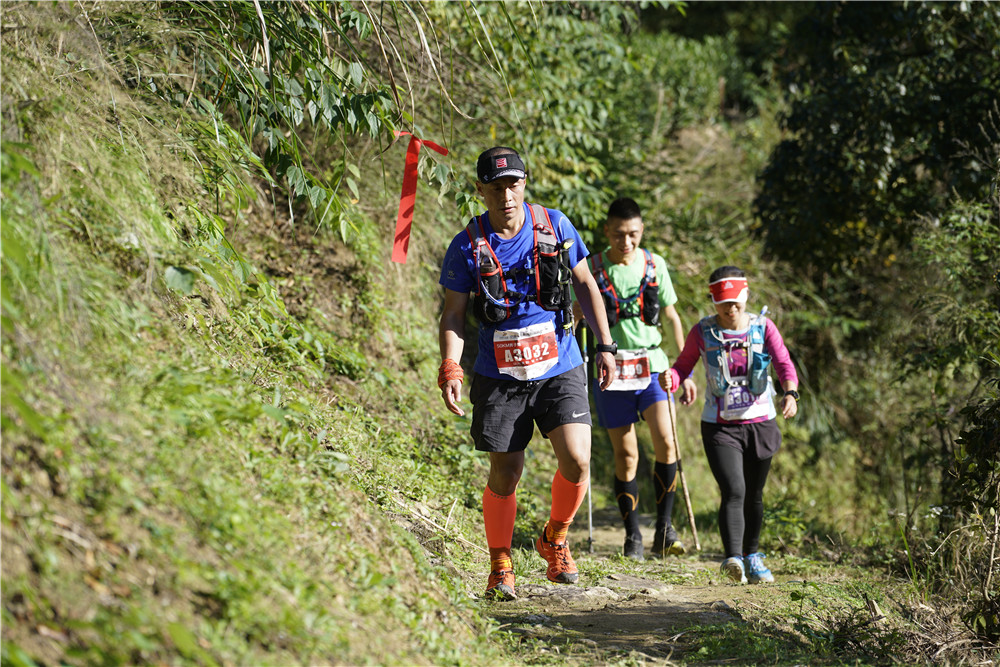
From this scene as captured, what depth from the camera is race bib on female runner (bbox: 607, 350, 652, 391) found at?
5.67 meters

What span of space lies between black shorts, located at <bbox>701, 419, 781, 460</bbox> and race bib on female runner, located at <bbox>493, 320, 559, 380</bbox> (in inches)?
59.9

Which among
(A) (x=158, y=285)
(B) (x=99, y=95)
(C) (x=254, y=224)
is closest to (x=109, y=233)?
(A) (x=158, y=285)

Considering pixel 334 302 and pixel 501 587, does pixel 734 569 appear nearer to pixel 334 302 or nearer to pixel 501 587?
pixel 501 587

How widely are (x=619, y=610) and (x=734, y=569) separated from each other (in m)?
1.02

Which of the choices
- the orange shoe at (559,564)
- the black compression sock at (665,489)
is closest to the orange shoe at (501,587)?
the orange shoe at (559,564)

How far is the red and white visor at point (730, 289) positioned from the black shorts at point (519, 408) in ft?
4.72

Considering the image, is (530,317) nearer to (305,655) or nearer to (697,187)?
(305,655)

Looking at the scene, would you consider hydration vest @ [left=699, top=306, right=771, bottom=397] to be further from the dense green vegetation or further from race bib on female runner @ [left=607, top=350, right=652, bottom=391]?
the dense green vegetation

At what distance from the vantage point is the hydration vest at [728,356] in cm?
529

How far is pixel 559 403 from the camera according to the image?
4293 millimetres

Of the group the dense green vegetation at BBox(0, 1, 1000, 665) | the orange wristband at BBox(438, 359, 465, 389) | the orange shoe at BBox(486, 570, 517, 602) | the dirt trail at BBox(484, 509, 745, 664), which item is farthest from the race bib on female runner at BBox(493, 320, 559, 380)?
the dirt trail at BBox(484, 509, 745, 664)

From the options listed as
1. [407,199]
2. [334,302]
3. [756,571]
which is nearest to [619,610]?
[756,571]

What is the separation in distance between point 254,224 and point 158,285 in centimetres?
294

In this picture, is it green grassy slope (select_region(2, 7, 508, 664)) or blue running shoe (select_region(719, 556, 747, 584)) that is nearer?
green grassy slope (select_region(2, 7, 508, 664))
